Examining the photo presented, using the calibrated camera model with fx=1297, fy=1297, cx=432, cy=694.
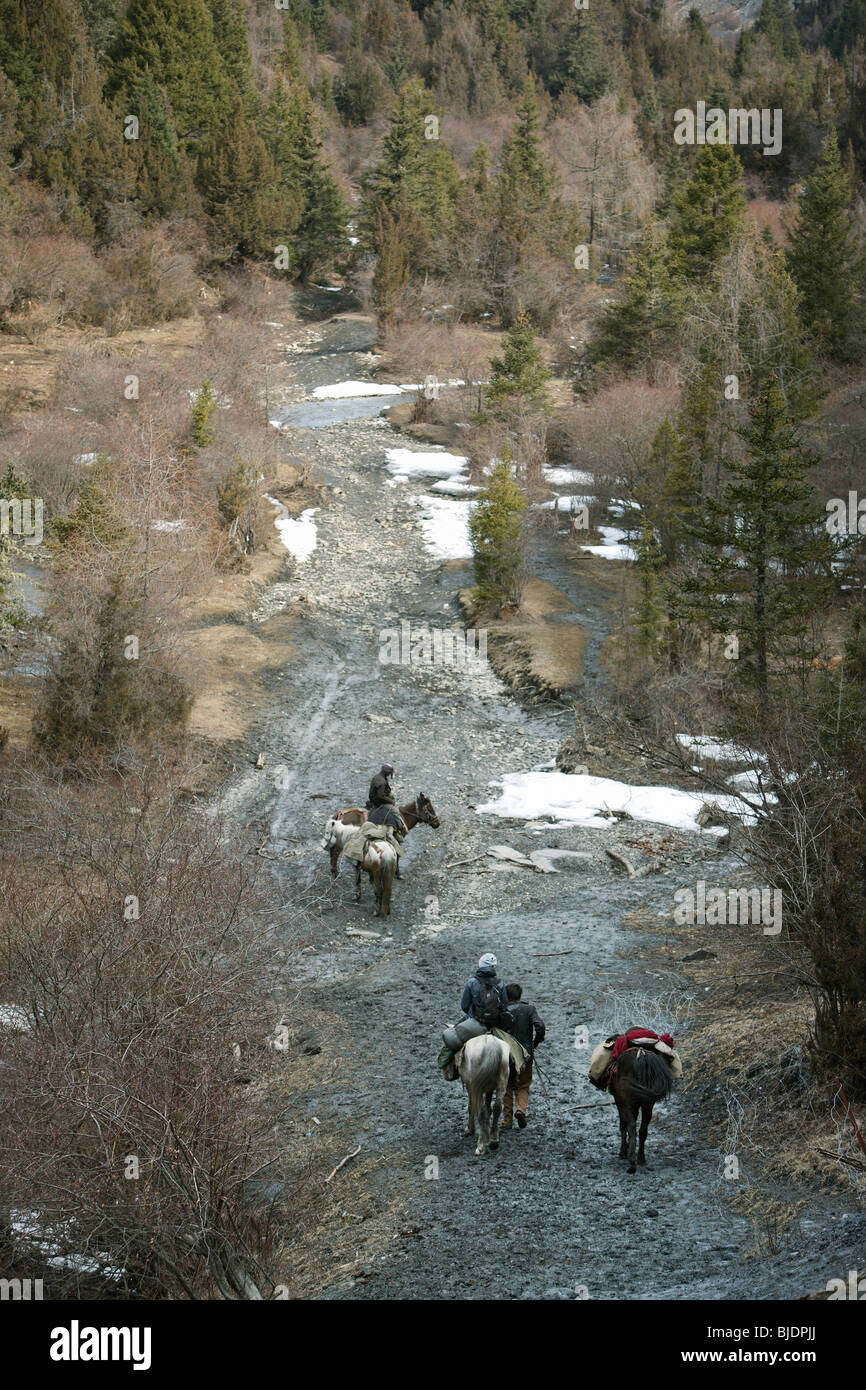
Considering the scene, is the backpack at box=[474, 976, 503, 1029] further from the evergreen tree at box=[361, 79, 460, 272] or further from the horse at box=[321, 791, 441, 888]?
the evergreen tree at box=[361, 79, 460, 272]

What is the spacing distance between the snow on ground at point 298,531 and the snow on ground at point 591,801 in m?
15.9

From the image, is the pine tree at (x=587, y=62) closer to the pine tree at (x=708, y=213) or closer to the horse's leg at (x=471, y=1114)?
the pine tree at (x=708, y=213)

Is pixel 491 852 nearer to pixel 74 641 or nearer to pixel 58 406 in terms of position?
pixel 74 641

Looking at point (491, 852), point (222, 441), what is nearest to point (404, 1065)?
point (491, 852)

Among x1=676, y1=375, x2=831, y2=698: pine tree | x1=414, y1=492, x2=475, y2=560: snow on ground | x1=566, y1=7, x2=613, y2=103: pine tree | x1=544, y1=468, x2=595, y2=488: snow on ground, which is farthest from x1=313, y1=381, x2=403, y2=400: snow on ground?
x1=566, y1=7, x2=613, y2=103: pine tree

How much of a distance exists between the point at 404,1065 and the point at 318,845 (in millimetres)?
7685

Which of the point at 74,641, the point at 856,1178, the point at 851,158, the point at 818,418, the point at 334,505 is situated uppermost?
the point at 851,158

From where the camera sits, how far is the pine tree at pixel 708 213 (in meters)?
49.3

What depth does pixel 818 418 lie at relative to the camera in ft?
124

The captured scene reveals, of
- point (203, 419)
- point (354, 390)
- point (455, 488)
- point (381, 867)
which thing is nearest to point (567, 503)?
point (455, 488)

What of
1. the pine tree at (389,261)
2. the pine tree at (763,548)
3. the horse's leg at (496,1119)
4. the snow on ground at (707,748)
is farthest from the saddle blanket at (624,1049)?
the pine tree at (389,261)

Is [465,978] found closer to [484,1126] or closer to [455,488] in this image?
[484,1126]

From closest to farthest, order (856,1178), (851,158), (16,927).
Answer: (856,1178) < (16,927) < (851,158)

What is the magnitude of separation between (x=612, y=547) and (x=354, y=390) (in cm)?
1890
